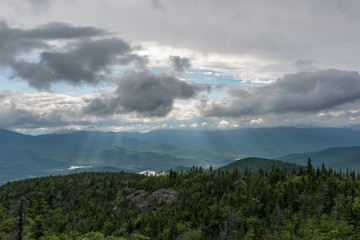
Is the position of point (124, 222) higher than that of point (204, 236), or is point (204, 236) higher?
point (204, 236)

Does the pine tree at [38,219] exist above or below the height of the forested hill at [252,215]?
above

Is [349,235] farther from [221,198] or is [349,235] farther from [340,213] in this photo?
[221,198]

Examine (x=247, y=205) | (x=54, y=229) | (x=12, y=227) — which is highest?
(x=12, y=227)

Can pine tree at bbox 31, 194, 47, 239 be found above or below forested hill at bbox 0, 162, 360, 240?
above

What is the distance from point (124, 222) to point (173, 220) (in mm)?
42335

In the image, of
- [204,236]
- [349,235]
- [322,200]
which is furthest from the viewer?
[322,200]

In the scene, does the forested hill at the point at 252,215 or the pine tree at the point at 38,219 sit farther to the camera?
the forested hill at the point at 252,215

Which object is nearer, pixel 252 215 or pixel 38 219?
pixel 38 219

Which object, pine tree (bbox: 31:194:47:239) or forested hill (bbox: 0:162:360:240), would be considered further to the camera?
forested hill (bbox: 0:162:360:240)

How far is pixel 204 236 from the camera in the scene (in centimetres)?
10994

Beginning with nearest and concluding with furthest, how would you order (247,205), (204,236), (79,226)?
(204,236), (247,205), (79,226)

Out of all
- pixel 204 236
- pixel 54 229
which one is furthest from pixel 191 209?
pixel 54 229

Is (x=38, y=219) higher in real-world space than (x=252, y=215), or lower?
higher

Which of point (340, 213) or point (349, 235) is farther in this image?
point (340, 213)
